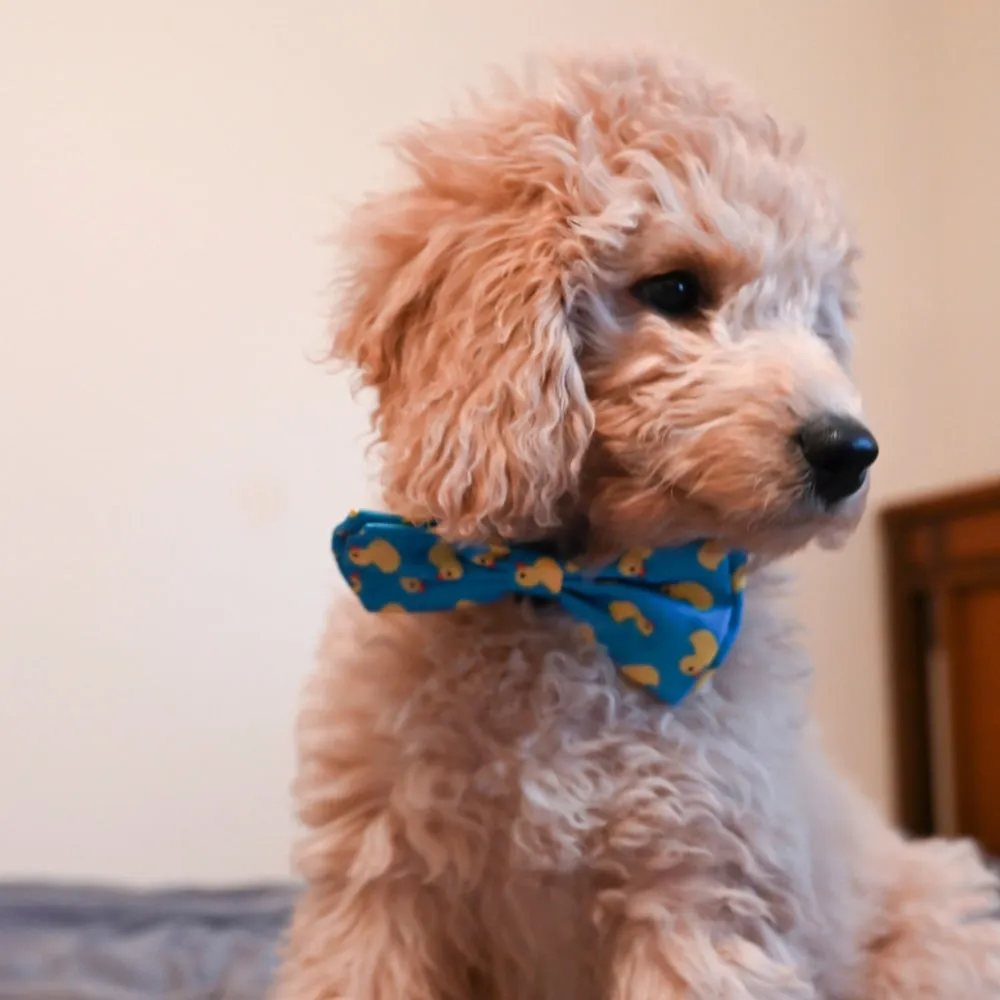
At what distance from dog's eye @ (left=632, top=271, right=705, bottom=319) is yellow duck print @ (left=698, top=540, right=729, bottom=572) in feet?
0.61

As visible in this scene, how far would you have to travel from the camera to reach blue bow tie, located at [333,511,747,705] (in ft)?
2.75

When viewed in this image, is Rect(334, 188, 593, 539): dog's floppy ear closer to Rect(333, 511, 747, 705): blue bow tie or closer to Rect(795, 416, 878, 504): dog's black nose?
Rect(333, 511, 747, 705): blue bow tie

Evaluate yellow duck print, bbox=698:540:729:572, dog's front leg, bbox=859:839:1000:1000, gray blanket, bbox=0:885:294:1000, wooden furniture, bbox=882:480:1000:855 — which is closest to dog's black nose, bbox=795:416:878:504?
yellow duck print, bbox=698:540:729:572

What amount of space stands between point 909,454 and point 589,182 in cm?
169

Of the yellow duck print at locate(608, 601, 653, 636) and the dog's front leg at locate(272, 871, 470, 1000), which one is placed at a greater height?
the yellow duck print at locate(608, 601, 653, 636)

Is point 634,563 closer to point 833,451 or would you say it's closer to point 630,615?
point 630,615

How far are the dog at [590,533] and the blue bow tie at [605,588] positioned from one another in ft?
0.04

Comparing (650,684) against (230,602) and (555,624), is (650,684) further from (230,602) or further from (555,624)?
(230,602)

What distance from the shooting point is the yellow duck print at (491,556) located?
85 cm

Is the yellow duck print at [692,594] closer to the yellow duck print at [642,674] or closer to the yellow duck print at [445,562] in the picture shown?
the yellow duck print at [642,674]

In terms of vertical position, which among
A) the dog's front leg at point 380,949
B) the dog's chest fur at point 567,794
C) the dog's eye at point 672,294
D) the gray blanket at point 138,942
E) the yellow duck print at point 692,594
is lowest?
the gray blanket at point 138,942

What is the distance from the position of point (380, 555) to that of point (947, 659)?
1.64m

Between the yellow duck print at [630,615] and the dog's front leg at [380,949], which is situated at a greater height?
the yellow duck print at [630,615]

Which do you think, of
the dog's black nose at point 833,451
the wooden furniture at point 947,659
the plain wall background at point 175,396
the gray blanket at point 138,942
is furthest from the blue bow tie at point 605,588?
the wooden furniture at point 947,659
